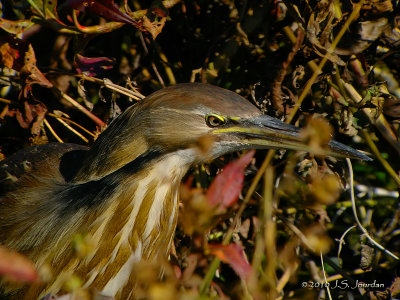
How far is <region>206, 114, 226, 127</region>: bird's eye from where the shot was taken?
62.1 inches

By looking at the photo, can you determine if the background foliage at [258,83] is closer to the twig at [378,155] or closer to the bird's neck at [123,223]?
the twig at [378,155]

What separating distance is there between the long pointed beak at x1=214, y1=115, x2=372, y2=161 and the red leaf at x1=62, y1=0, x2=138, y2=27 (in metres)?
0.59

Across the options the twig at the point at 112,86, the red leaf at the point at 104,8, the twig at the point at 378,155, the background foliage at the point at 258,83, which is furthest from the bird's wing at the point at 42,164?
the twig at the point at 378,155

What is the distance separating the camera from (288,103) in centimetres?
203

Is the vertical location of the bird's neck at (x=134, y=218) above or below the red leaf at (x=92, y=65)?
below

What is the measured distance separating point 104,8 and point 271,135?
0.76 metres

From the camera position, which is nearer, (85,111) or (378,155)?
(378,155)

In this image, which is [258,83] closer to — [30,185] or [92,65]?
[92,65]

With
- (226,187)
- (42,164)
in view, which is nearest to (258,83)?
(42,164)

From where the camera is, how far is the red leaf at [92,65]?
2.11 metres

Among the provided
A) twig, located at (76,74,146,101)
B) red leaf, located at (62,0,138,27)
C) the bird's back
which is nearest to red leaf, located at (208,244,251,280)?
the bird's back

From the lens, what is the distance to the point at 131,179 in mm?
1593

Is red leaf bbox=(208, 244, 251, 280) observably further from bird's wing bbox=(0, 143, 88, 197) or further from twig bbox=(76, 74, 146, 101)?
twig bbox=(76, 74, 146, 101)

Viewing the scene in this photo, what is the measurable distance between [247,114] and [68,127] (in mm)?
928
